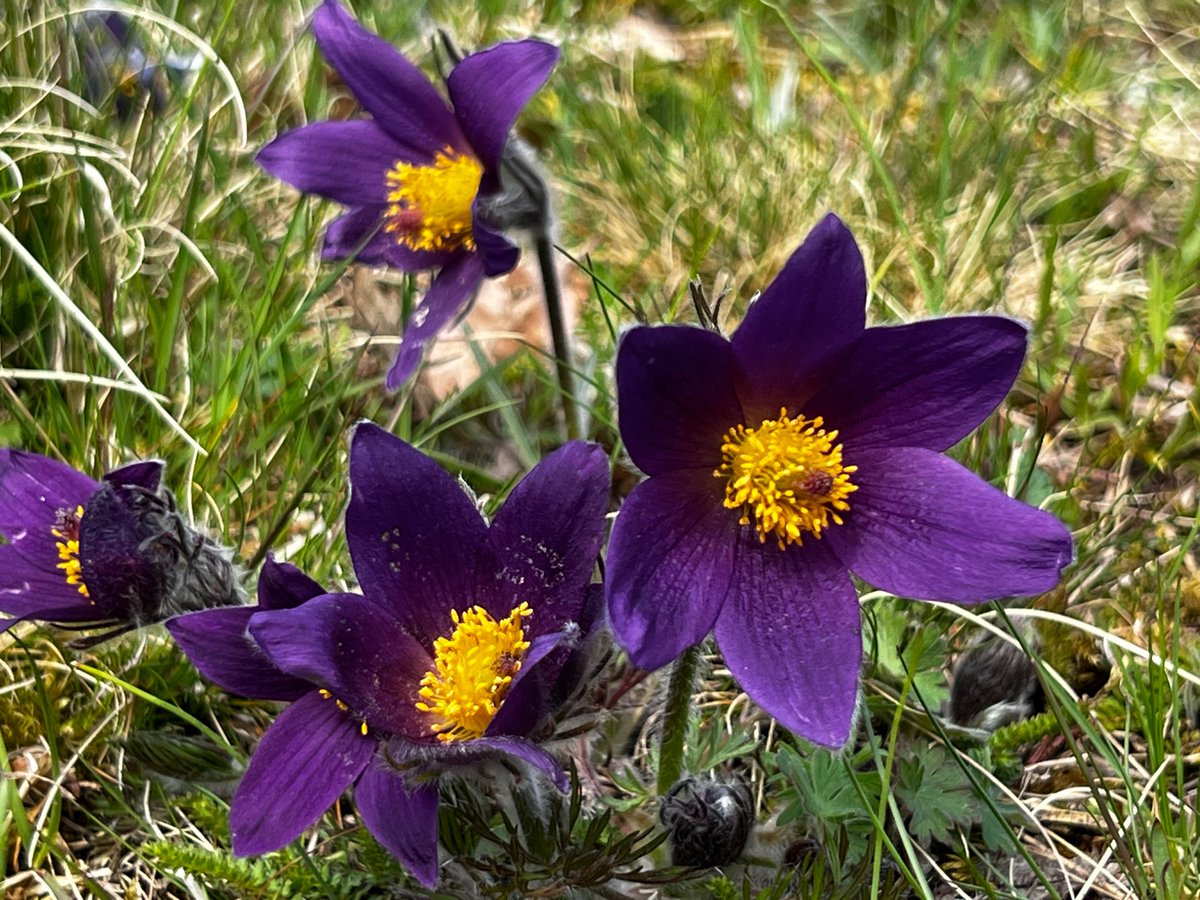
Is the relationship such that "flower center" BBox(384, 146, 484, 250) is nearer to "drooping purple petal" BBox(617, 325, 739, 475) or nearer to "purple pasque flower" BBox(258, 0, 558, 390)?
"purple pasque flower" BBox(258, 0, 558, 390)

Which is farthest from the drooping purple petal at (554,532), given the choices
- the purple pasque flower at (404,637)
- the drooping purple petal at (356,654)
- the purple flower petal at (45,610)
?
the purple flower petal at (45,610)

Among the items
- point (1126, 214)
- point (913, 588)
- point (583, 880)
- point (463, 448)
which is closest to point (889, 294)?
point (1126, 214)

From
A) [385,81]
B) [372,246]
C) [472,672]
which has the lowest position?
[472,672]

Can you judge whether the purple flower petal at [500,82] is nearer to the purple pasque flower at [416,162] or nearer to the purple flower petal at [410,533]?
the purple pasque flower at [416,162]

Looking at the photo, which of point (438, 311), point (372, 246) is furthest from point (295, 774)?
point (372, 246)

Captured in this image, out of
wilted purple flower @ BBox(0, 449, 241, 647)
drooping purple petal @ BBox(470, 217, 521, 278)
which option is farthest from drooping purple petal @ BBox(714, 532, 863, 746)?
wilted purple flower @ BBox(0, 449, 241, 647)

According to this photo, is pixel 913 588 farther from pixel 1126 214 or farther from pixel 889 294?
pixel 1126 214

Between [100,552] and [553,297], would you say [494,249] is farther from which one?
[100,552]
